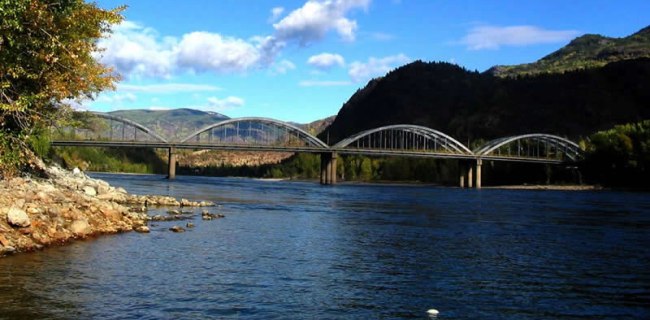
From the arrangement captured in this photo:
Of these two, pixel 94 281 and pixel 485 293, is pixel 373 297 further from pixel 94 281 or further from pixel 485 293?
pixel 94 281

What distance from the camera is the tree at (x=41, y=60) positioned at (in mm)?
19719

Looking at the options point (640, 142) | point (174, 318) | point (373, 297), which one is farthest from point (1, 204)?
point (640, 142)

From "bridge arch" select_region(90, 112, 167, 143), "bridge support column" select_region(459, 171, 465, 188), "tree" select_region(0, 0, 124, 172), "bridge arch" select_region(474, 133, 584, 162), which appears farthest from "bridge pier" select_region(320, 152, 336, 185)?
"tree" select_region(0, 0, 124, 172)

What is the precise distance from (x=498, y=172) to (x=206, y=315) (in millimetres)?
155224

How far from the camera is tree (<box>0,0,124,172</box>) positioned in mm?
19719

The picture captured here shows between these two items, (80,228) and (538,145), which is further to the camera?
(538,145)

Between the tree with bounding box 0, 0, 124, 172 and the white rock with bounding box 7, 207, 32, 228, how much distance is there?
2257mm

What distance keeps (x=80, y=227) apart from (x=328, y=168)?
129548 millimetres

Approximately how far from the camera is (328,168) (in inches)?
6063

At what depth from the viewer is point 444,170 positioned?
544 feet

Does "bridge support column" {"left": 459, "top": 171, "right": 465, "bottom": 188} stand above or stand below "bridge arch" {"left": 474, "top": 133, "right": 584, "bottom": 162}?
below

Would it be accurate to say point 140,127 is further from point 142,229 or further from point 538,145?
point 142,229

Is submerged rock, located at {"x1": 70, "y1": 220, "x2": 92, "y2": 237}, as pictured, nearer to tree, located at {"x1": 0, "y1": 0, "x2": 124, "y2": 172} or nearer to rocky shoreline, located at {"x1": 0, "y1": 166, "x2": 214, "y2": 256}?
rocky shoreline, located at {"x1": 0, "y1": 166, "x2": 214, "y2": 256}

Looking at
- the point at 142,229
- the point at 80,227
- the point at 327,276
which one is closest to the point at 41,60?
the point at 80,227
